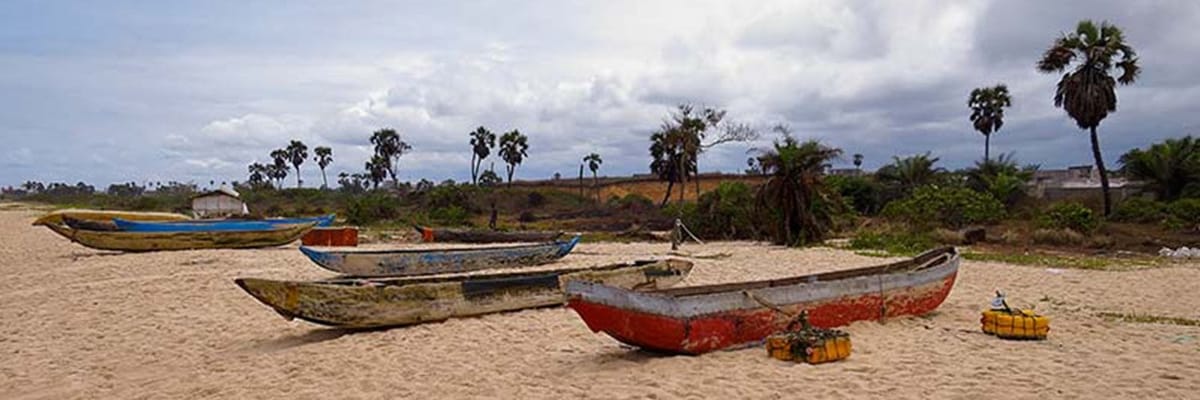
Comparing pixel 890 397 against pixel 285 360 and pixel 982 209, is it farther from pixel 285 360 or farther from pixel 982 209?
pixel 982 209

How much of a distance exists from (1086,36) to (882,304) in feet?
75.3

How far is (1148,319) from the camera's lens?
32.3 feet

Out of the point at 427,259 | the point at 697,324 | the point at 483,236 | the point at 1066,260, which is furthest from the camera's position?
the point at 483,236

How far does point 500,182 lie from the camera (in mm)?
69062

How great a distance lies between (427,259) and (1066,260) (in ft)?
41.3

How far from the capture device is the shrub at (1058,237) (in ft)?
73.2

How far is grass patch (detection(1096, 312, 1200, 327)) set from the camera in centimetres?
957

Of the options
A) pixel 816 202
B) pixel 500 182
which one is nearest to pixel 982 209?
pixel 816 202

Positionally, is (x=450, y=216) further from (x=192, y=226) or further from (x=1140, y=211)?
(x=1140, y=211)

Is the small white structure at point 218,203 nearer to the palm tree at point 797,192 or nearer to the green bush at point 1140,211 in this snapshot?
the palm tree at point 797,192

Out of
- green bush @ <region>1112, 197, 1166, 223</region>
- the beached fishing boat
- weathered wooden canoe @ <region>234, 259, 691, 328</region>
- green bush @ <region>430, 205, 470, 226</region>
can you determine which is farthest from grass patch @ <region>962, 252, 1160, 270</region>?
green bush @ <region>430, 205, 470, 226</region>

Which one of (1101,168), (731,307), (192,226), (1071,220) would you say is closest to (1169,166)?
(1101,168)

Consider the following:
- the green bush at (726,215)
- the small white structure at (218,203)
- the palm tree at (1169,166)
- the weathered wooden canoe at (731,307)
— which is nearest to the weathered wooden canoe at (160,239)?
the green bush at (726,215)

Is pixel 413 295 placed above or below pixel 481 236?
below
